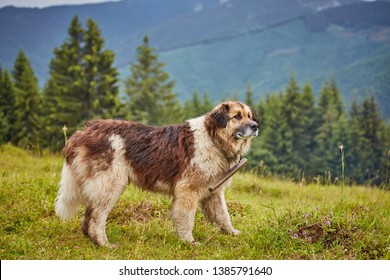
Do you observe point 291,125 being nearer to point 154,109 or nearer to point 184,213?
point 154,109

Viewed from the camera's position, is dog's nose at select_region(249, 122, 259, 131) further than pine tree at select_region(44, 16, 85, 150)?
No

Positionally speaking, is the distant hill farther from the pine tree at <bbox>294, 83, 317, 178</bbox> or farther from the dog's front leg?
the dog's front leg

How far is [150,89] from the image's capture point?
132 ft

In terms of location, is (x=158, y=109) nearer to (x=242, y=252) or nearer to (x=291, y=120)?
(x=291, y=120)

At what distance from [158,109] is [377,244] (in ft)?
114

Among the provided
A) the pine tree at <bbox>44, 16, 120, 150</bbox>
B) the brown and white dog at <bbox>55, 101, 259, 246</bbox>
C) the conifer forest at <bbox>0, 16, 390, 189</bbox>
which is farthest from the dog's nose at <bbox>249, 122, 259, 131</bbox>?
the pine tree at <bbox>44, 16, 120, 150</bbox>

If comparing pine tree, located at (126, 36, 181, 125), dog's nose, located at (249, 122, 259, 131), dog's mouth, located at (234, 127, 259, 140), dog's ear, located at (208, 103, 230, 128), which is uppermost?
dog's ear, located at (208, 103, 230, 128)

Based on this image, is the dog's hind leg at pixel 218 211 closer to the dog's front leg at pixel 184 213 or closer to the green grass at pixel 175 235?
the green grass at pixel 175 235

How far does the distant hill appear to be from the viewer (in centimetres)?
1894

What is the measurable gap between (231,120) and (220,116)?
14cm

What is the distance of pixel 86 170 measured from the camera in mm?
5570

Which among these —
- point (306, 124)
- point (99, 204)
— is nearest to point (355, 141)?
point (306, 124)

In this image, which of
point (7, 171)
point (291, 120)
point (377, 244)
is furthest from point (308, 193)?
point (291, 120)

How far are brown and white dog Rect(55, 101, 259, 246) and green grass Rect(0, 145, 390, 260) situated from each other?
0.31 m
